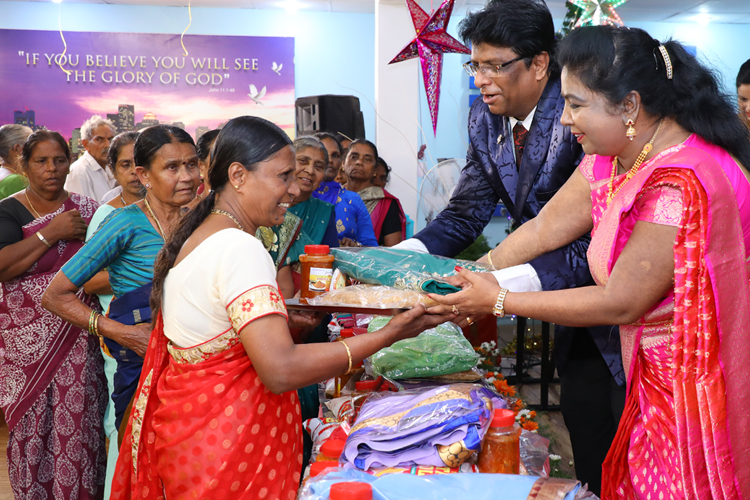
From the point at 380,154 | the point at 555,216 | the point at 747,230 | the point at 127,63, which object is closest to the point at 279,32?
the point at 127,63

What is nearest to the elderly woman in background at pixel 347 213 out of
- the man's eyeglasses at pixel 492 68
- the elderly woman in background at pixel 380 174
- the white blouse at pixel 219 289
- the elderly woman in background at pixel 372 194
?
the elderly woman in background at pixel 372 194

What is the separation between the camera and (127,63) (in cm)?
753

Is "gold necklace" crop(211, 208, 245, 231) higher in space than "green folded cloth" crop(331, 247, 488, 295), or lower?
higher

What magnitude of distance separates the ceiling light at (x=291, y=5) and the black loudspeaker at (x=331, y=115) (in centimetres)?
221

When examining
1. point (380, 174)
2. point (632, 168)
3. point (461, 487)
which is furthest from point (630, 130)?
point (380, 174)

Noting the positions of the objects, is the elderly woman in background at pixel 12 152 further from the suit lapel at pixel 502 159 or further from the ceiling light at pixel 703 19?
Result: the ceiling light at pixel 703 19

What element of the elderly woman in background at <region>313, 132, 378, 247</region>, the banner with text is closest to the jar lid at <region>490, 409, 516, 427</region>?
the elderly woman in background at <region>313, 132, 378, 247</region>

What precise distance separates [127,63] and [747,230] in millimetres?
7672

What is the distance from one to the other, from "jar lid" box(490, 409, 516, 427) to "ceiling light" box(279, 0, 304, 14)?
7194 mm

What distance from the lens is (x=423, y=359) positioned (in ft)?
6.03

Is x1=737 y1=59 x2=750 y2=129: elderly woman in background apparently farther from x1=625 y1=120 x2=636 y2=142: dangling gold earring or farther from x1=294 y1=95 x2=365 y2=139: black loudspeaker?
x1=294 y1=95 x2=365 y2=139: black loudspeaker

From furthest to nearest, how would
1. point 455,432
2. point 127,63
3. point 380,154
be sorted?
point 127,63
point 380,154
point 455,432

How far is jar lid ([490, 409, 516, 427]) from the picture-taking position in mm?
1293

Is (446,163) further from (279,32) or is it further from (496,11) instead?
(496,11)
